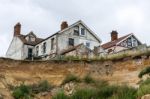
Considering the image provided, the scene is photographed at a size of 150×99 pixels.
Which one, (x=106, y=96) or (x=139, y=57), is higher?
(x=139, y=57)

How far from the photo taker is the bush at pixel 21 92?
3453cm

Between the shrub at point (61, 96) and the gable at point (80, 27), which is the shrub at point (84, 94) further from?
the gable at point (80, 27)

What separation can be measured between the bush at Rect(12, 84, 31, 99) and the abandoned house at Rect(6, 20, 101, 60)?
773 inches

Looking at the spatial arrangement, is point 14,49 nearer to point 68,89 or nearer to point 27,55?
point 27,55

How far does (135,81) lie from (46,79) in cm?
885

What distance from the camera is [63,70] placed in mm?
40562

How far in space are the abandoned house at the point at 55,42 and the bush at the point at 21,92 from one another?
64.4 ft

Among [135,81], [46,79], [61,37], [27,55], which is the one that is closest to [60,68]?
[46,79]

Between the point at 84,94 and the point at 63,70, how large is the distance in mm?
8885

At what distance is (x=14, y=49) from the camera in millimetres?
65625

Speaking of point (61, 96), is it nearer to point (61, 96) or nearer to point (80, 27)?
point (61, 96)

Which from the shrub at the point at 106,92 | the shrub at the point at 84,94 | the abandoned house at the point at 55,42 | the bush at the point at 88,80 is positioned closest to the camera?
the shrub at the point at 106,92

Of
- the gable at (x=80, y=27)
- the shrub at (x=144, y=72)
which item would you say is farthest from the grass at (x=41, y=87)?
the gable at (x=80, y=27)

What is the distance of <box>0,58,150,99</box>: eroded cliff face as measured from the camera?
126 feet
